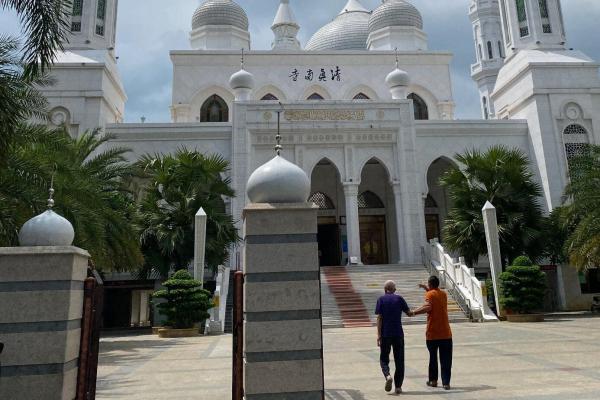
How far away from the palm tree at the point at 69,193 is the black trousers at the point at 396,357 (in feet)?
17.1

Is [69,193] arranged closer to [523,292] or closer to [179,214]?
[179,214]

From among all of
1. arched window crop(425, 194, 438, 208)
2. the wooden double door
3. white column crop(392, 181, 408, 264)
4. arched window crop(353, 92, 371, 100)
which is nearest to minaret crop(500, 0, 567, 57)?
arched window crop(353, 92, 371, 100)

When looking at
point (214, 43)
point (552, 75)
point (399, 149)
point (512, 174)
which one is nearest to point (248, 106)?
point (399, 149)

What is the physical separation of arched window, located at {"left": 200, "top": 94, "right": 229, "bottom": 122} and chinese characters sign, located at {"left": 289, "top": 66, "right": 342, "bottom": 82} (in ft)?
12.9

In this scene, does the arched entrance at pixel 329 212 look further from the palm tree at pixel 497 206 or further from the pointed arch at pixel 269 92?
the palm tree at pixel 497 206

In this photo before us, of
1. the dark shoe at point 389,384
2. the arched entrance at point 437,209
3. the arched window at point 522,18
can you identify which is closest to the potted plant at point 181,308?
the dark shoe at point 389,384

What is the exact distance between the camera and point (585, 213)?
637 inches

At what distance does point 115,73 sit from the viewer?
2450cm

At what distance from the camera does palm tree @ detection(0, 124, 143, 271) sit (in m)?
8.75

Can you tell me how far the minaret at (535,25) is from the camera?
81.9ft

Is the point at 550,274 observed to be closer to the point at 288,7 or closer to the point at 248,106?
the point at 248,106

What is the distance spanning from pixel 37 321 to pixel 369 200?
22.1 metres

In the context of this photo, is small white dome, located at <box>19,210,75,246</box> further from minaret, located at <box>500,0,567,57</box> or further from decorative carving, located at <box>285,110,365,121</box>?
minaret, located at <box>500,0,567,57</box>

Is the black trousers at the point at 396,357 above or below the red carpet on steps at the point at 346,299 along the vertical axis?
below
